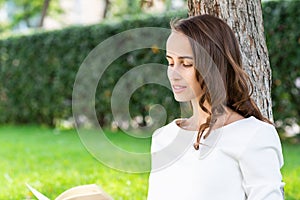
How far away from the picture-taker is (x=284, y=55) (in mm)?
7195

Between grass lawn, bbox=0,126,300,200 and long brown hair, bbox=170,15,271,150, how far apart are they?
2.74 metres

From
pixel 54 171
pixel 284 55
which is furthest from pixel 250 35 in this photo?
pixel 284 55

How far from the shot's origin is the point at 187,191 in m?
1.94

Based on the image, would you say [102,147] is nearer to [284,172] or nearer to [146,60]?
[284,172]

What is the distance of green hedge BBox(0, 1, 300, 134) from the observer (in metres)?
7.20

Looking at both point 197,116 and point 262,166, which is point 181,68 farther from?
point 262,166

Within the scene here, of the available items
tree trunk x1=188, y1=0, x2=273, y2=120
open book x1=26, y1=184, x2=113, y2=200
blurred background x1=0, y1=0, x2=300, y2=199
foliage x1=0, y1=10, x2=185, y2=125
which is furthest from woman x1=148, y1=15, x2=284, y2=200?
foliage x1=0, y1=10, x2=185, y2=125

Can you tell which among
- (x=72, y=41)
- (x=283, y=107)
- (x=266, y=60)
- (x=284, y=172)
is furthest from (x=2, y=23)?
(x=266, y=60)

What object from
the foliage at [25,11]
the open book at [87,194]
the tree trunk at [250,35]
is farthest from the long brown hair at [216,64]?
the foliage at [25,11]

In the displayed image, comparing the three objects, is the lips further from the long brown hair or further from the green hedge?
the green hedge

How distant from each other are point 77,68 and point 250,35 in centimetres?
712

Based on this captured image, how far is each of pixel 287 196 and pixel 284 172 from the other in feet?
3.32

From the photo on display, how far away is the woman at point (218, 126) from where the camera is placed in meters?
1.79

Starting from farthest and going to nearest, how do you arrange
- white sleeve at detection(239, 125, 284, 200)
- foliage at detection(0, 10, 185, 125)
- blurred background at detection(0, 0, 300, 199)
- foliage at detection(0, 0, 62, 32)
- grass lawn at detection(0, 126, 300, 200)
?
foliage at detection(0, 0, 62, 32), foliage at detection(0, 10, 185, 125), blurred background at detection(0, 0, 300, 199), grass lawn at detection(0, 126, 300, 200), white sleeve at detection(239, 125, 284, 200)
